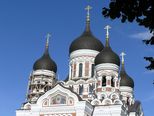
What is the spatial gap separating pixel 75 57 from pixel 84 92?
139 inches

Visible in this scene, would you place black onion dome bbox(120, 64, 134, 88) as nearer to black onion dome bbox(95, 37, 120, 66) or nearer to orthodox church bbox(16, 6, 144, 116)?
orthodox church bbox(16, 6, 144, 116)

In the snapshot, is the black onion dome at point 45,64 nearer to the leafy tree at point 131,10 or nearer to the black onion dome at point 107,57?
the black onion dome at point 107,57

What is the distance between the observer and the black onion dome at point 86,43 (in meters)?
34.3

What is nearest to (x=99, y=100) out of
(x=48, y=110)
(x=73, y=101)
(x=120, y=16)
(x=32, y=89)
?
(x=73, y=101)

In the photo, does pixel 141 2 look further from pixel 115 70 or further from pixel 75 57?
pixel 75 57

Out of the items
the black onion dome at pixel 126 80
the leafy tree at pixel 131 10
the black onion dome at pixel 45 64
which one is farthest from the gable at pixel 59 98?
the leafy tree at pixel 131 10

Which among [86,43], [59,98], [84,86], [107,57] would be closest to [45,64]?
[86,43]

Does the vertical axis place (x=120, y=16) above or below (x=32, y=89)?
below

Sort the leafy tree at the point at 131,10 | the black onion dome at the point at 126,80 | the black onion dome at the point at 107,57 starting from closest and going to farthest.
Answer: the leafy tree at the point at 131,10 < the black onion dome at the point at 107,57 < the black onion dome at the point at 126,80

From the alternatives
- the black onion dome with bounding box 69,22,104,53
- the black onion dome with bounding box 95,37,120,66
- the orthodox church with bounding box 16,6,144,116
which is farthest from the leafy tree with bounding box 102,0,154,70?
the black onion dome with bounding box 69,22,104,53

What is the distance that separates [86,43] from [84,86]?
4.13 meters

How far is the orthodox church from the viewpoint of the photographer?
2900cm

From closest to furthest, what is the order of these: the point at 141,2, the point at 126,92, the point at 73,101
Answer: the point at 141,2
the point at 73,101
the point at 126,92

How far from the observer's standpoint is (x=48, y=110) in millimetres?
28875
